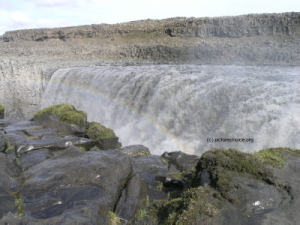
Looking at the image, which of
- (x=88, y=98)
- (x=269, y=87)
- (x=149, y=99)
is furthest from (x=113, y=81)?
(x=269, y=87)

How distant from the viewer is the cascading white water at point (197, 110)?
1049 cm

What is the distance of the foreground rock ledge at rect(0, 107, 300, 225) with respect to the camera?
370 cm

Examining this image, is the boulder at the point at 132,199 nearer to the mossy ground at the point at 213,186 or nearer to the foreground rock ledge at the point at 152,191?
the foreground rock ledge at the point at 152,191

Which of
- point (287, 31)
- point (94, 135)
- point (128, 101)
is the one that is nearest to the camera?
point (94, 135)

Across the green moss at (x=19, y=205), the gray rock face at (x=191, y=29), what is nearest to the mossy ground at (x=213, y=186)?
the green moss at (x=19, y=205)

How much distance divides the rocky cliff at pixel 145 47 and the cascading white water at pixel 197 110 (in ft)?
30.1

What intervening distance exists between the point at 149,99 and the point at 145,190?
1071 cm

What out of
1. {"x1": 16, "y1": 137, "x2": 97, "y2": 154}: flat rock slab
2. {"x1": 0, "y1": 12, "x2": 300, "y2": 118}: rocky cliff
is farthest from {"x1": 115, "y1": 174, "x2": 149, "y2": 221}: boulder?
{"x1": 0, "y1": 12, "x2": 300, "y2": 118}: rocky cliff

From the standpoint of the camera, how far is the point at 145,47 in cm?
4288

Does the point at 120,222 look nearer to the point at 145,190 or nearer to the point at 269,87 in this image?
the point at 145,190

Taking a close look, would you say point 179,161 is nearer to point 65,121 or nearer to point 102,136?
point 102,136

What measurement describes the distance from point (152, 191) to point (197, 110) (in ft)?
27.3

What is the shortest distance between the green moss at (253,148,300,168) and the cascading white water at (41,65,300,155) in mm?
4688

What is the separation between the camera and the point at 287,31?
41.5 metres
